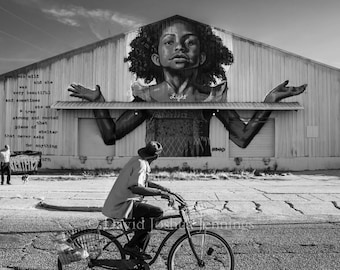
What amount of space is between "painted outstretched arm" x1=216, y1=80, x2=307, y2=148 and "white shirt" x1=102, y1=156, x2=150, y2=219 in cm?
1525

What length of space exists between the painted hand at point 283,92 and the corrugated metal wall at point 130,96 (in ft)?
0.82

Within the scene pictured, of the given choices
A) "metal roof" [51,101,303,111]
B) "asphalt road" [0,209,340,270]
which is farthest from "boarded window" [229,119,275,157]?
"asphalt road" [0,209,340,270]

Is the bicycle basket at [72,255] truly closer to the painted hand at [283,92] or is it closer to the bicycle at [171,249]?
the bicycle at [171,249]

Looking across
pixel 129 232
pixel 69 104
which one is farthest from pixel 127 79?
pixel 129 232

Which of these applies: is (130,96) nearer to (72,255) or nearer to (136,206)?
(136,206)

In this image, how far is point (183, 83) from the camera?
1909 cm

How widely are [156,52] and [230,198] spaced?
440 inches

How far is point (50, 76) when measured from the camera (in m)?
A: 19.2

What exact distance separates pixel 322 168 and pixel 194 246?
56.0ft

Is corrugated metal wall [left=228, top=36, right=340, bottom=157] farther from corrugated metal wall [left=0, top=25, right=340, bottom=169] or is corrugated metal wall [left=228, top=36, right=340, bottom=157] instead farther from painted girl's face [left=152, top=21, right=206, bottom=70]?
painted girl's face [left=152, top=21, right=206, bottom=70]

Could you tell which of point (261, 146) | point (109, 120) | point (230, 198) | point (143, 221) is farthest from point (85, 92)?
point (143, 221)

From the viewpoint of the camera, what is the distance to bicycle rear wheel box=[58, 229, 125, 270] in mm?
4078

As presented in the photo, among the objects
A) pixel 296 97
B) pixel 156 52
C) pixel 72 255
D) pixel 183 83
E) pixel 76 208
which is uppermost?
pixel 156 52

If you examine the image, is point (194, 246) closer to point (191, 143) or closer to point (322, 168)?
point (191, 143)
